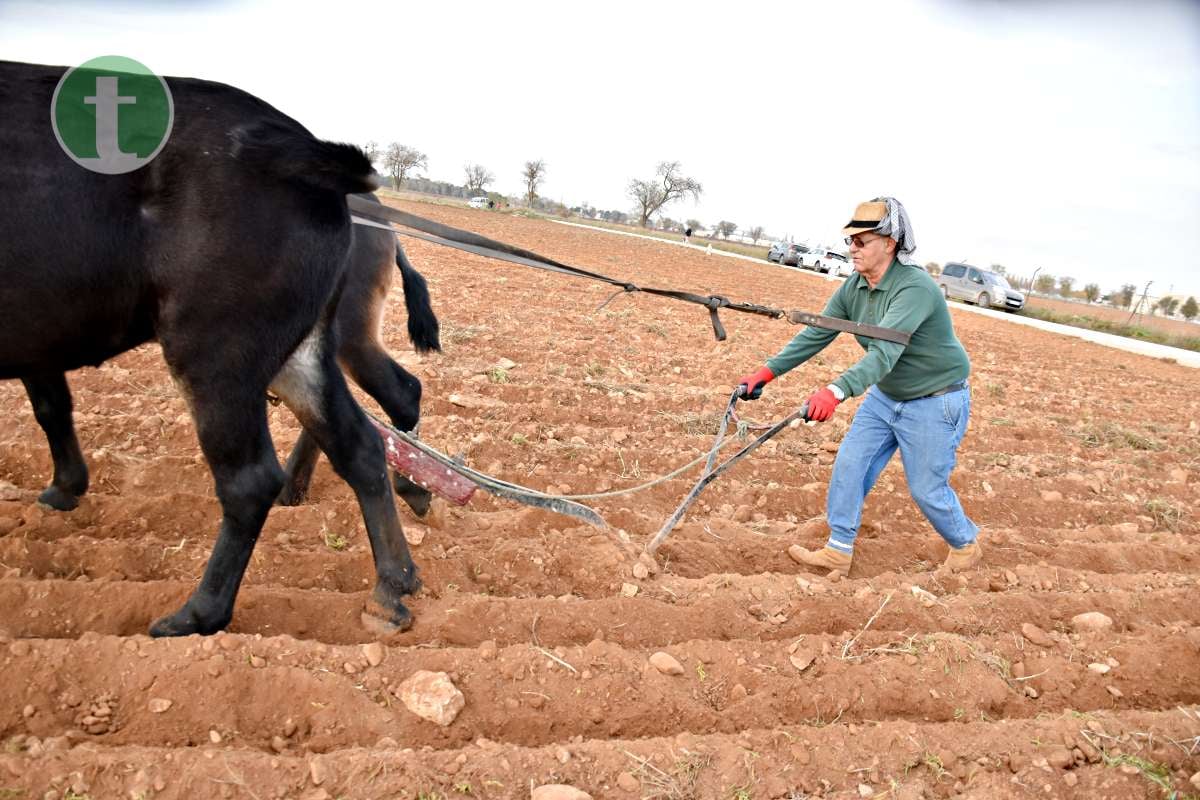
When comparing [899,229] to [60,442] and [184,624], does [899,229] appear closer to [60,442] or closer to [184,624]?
[184,624]

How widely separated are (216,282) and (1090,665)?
158 inches

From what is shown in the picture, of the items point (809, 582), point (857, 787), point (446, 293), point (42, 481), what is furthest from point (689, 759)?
point (446, 293)

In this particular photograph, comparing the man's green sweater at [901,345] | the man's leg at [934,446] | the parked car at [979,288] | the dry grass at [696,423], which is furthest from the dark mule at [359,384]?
the parked car at [979,288]

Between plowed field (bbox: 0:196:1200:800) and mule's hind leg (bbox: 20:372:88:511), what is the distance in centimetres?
9

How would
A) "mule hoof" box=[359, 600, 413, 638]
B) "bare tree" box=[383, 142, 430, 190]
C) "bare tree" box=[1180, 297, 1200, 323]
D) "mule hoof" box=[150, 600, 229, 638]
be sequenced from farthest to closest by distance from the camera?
1. "bare tree" box=[383, 142, 430, 190]
2. "bare tree" box=[1180, 297, 1200, 323]
3. "mule hoof" box=[359, 600, 413, 638]
4. "mule hoof" box=[150, 600, 229, 638]

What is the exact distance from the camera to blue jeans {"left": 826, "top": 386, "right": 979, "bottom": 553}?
4039mm

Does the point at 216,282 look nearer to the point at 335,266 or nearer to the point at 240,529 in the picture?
the point at 335,266

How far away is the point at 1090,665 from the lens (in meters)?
3.43

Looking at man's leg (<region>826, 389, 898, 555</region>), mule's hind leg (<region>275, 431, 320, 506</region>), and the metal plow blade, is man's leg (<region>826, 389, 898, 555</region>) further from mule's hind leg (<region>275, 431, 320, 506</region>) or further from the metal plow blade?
mule's hind leg (<region>275, 431, 320, 506</region>)

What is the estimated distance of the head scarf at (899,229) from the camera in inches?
147

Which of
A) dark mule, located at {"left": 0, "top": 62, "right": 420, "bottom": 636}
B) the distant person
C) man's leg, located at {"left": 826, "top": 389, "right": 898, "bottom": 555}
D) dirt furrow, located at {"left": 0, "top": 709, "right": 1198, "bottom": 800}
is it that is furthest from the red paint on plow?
man's leg, located at {"left": 826, "top": 389, "right": 898, "bottom": 555}

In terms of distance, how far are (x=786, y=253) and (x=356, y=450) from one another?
4184 centimetres

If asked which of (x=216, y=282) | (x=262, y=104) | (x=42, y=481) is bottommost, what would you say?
(x=42, y=481)

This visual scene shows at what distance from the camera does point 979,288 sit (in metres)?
27.7
